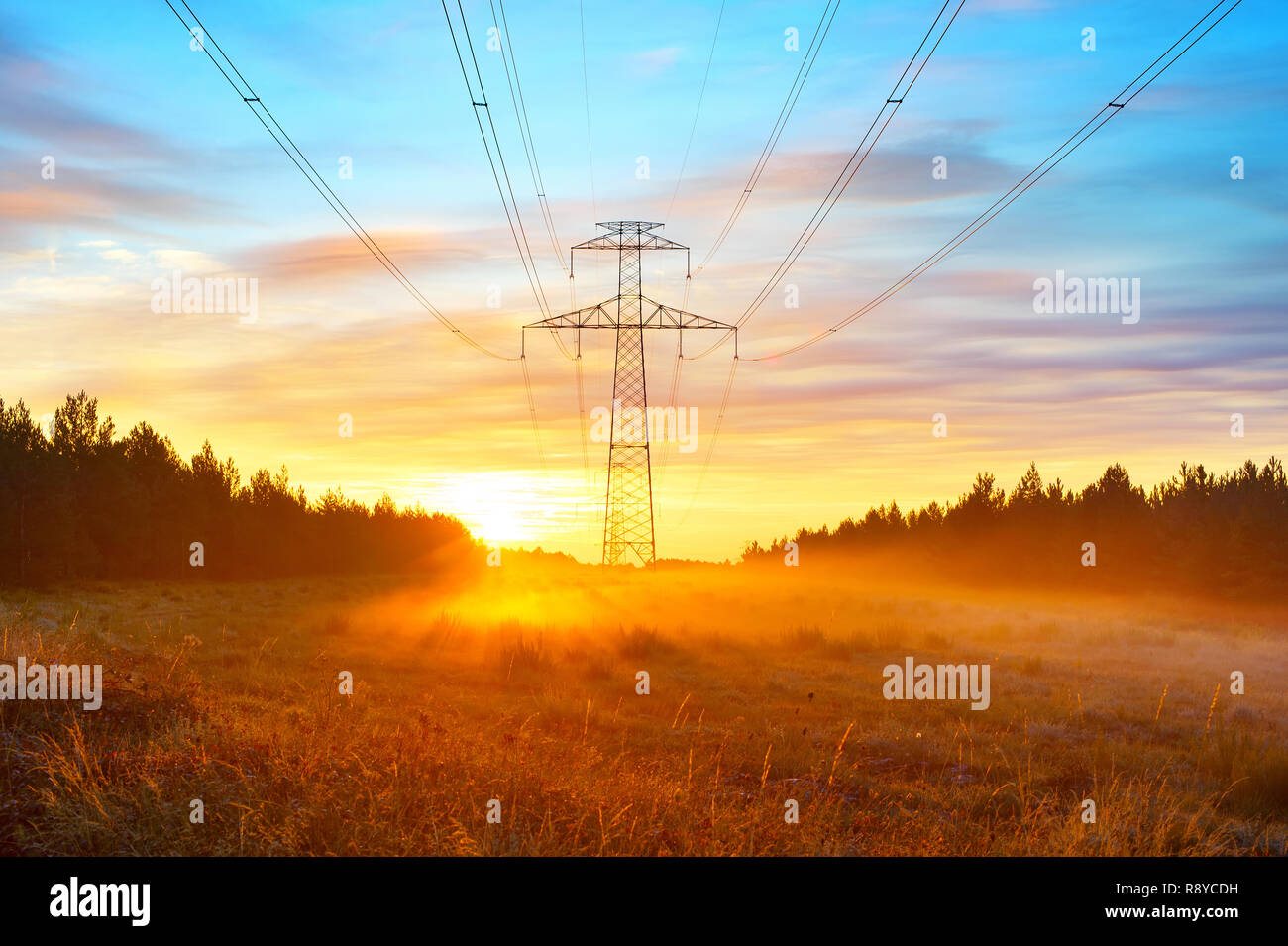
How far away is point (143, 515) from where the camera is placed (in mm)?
62219

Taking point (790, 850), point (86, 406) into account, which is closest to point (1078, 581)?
point (790, 850)

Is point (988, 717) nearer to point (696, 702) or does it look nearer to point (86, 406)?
point (696, 702)

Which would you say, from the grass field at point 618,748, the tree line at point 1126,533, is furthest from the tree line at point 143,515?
the tree line at point 1126,533

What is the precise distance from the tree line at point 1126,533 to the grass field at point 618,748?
31359mm

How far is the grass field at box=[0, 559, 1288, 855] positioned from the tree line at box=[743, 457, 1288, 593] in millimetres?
31359

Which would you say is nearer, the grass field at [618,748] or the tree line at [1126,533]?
the grass field at [618,748]

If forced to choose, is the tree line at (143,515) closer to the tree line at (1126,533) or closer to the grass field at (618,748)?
the grass field at (618,748)

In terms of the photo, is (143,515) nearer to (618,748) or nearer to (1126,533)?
(618,748)

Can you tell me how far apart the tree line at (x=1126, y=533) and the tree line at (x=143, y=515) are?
217 ft

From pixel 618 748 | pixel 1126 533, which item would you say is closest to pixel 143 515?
pixel 618 748

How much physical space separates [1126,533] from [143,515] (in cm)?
7476

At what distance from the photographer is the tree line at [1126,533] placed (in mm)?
55688

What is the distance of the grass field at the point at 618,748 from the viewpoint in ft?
22.5
